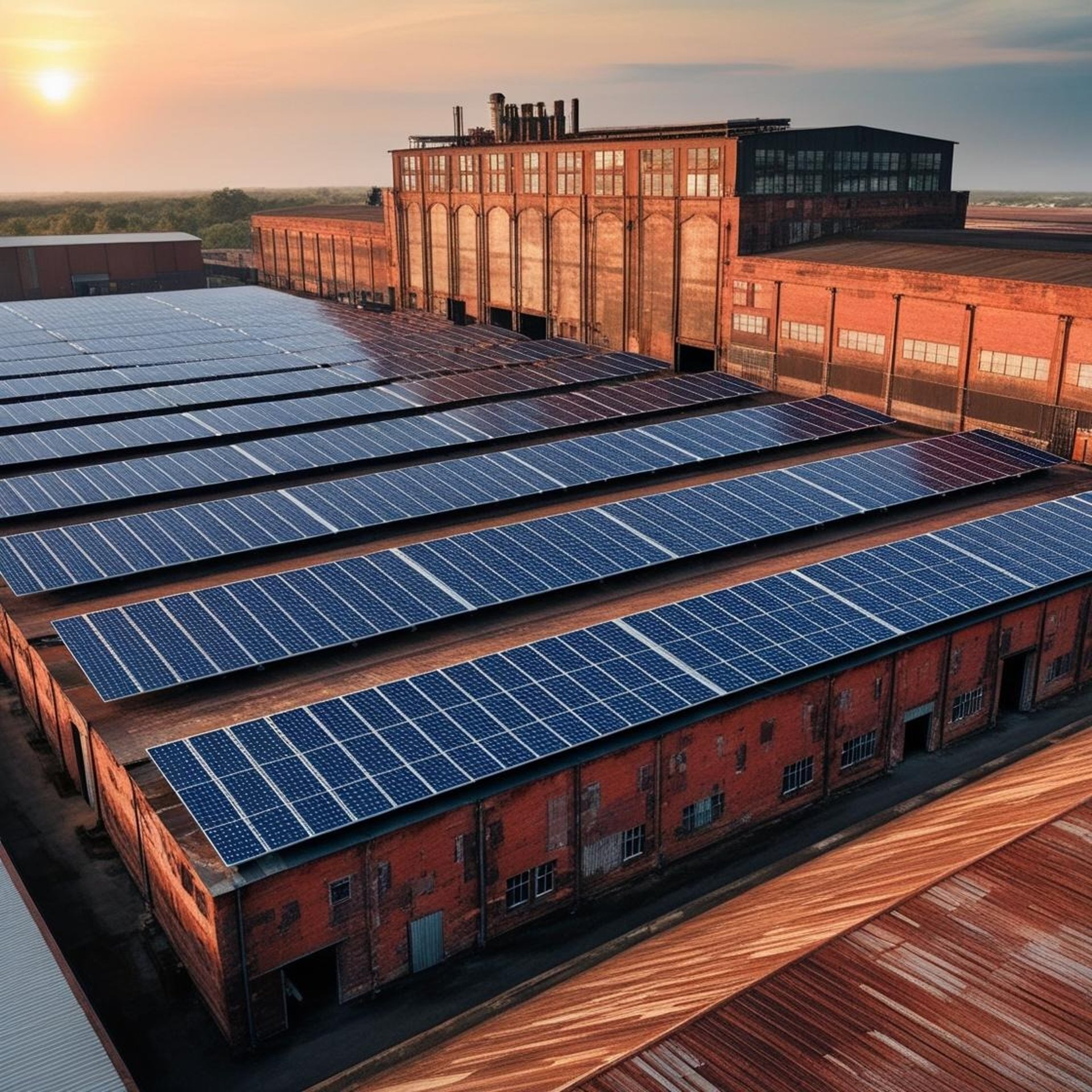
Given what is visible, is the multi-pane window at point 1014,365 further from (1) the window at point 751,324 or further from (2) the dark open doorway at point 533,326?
(2) the dark open doorway at point 533,326

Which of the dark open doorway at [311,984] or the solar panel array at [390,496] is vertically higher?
the solar panel array at [390,496]

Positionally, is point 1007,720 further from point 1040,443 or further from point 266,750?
point 266,750

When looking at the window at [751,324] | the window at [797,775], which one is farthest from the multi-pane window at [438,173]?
the window at [797,775]

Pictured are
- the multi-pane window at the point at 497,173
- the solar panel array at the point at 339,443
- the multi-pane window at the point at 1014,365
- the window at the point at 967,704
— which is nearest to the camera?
the window at the point at 967,704

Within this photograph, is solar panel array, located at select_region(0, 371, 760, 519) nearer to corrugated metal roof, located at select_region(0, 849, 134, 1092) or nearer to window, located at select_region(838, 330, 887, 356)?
window, located at select_region(838, 330, 887, 356)

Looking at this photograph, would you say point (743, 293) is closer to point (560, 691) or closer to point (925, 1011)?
point (560, 691)

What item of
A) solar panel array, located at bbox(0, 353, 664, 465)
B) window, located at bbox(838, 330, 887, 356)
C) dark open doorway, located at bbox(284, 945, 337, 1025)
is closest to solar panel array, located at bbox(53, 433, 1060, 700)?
dark open doorway, located at bbox(284, 945, 337, 1025)

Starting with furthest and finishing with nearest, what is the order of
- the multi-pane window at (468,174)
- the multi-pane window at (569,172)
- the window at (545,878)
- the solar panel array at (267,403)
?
the multi-pane window at (468,174), the multi-pane window at (569,172), the solar panel array at (267,403), the window at (545,878)
